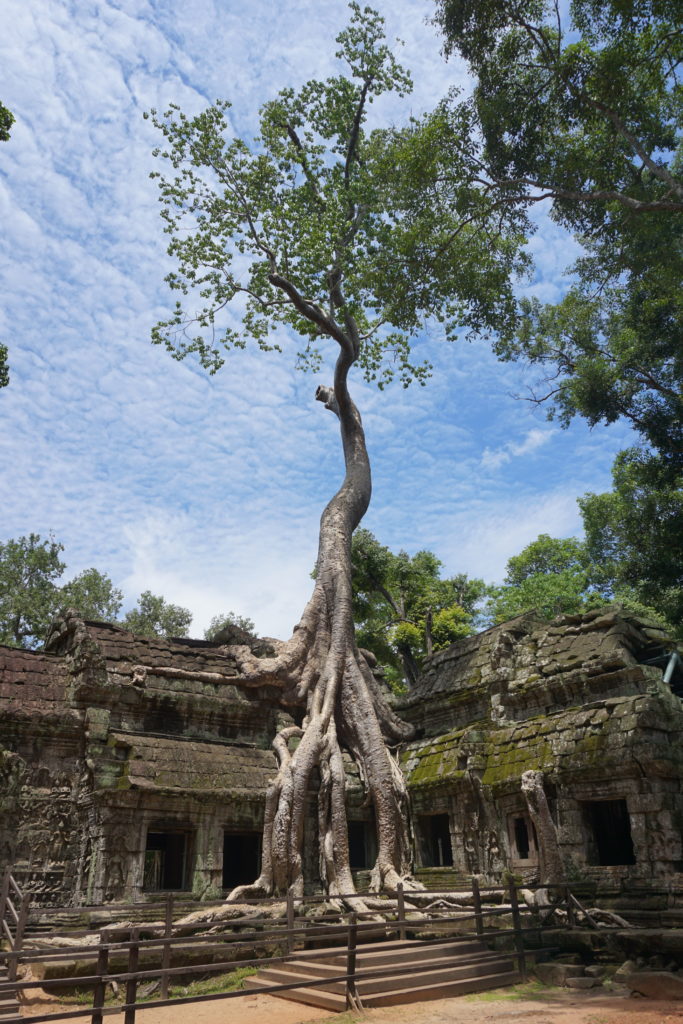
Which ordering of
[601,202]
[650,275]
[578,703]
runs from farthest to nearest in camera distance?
[650,275], [601,202], [578,703]

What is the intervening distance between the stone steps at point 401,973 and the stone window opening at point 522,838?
3.05 metres

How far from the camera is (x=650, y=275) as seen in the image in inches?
563

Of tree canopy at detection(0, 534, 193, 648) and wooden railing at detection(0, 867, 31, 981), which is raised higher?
tree canopy at detection(0, 534, 193, 648)

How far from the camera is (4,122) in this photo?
9.84 meters

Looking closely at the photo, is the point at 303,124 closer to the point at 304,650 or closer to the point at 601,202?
the point at 601,202

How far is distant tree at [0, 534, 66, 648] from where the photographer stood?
2509cm

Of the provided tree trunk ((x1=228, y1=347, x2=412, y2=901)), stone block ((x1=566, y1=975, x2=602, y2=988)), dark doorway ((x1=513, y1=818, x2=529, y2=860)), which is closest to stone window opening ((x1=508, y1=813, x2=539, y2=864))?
dark doorway ((x1=513, y1=818, x2=529, y2=860))

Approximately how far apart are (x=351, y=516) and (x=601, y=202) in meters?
8.22

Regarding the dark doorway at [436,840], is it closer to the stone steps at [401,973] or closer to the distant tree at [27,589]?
the stone steps at [401,973]

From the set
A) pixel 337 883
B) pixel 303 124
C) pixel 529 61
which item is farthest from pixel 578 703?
pixel 303 124

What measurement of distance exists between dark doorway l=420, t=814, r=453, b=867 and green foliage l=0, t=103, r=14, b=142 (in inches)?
519

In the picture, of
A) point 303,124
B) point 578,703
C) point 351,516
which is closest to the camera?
point 578,703

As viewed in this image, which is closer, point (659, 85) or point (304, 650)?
point (659, 85)

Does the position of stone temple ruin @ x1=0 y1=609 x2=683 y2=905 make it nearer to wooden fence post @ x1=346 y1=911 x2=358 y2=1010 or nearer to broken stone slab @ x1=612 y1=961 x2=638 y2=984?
broken stone slab @ x1=612 y1=961 x2=638 y2=984
